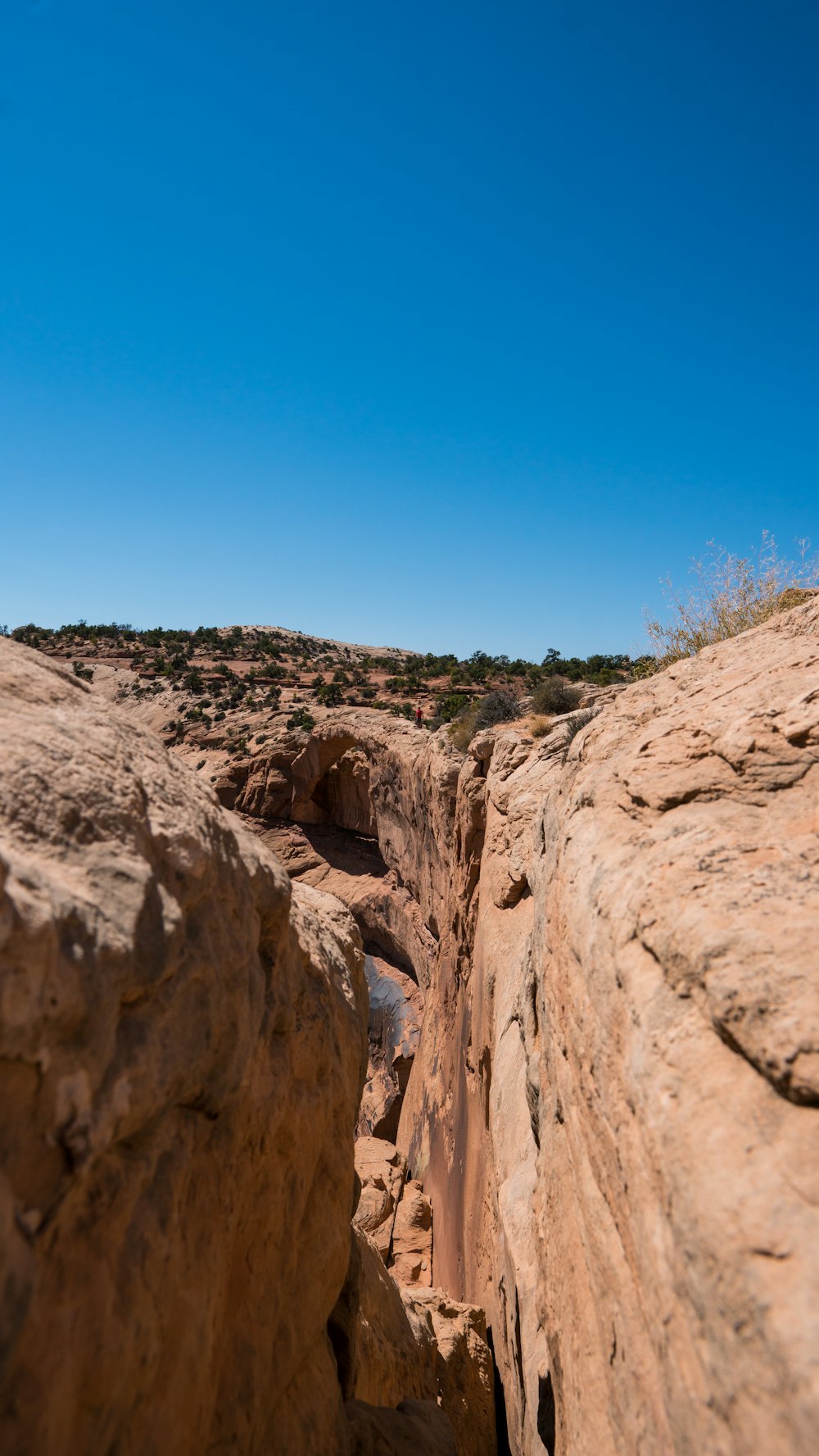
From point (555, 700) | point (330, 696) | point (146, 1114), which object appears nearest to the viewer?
point (146, 1114)

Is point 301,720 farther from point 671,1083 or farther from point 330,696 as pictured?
point 671,1083

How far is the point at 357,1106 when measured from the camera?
5484 millimetres

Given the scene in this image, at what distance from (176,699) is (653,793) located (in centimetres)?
3317

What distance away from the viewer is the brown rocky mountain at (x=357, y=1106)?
2.16m

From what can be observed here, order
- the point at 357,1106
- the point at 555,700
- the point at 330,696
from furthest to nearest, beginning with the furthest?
the point at 330,696 < the point at 555,700 < the point at 357,1106

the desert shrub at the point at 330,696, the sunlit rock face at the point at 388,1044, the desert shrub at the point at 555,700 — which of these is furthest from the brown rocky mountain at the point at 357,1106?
the desert shrub at the point at 330,696

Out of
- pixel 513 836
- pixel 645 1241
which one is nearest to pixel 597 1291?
pixel 645 1241

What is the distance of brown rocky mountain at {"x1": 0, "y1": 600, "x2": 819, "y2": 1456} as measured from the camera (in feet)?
7.08

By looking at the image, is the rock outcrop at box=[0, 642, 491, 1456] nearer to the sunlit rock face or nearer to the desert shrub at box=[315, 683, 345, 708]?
the sunlit rock face

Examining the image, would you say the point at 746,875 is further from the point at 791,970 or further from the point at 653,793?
the point at 653,793

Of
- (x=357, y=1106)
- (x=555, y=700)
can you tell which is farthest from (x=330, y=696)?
(x=357, y=1106)

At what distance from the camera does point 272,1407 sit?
3656 mm

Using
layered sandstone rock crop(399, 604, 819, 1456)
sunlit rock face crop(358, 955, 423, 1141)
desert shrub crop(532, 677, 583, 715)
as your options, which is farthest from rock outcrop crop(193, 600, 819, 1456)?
sunlit rock face crop(358, 955, 423, 1141)

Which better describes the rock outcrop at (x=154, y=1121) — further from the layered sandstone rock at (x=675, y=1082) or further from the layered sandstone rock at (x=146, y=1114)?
the layered sandstone rock at (x=675, y=1082)
